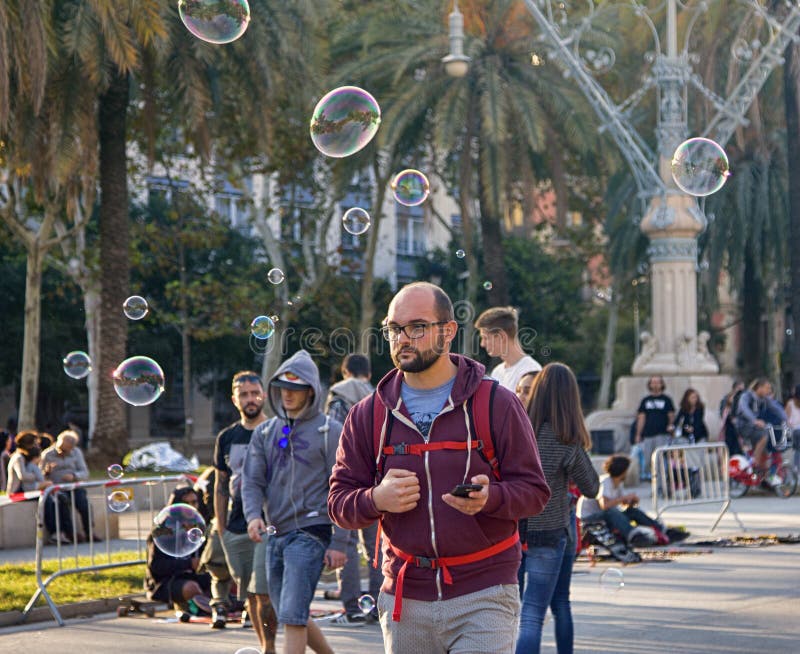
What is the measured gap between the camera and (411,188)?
40.3ft

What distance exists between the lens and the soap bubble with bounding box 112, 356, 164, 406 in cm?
1053

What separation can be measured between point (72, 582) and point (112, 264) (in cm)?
951

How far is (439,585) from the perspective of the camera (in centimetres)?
412

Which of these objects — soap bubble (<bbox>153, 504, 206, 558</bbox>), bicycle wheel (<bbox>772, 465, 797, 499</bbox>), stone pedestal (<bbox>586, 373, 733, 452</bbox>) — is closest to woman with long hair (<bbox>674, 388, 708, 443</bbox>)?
bicycle wheel (<bbox>772, 465, 797, 499</bbox>)

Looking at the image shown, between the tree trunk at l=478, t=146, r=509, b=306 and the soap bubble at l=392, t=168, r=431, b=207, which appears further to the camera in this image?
the tree trunk at l=478, t=146, r=509, b=306

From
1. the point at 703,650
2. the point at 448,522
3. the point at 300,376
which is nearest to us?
the point at 448,522

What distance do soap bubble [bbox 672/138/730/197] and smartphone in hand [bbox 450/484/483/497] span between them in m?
8.78

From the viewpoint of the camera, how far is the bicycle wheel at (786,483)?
747 inches

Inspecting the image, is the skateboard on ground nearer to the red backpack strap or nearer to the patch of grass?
the patch of grass

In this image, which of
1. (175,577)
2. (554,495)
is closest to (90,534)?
(175,577)

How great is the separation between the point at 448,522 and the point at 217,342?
130ft

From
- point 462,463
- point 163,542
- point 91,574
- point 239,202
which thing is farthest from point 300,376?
point 239,202

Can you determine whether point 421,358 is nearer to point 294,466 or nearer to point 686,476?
point 294,466

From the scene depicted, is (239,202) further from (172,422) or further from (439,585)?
(439,585)
